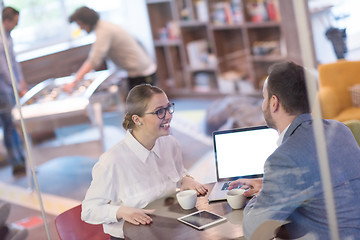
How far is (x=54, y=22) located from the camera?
255 cm

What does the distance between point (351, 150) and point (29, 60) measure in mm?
1653

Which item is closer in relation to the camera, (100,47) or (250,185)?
(250,185)

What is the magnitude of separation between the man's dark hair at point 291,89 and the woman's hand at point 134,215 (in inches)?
21.5

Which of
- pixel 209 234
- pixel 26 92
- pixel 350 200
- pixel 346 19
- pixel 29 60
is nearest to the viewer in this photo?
pixel 350 200

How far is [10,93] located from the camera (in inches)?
91.7

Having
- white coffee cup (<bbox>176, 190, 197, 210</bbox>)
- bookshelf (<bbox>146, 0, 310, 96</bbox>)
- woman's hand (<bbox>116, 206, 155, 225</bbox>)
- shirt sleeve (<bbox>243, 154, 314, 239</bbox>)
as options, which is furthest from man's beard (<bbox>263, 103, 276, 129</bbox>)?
bookshelf (<bbox>146, 0, 310, 96</bbox>)

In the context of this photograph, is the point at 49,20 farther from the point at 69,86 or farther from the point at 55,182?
the point at 55,182

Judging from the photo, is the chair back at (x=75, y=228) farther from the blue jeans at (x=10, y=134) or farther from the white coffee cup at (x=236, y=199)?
the blue jeans at (x=10, y=134)

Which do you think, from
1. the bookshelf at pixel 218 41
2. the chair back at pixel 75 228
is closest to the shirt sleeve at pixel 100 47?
the chair back at pixel 75 228

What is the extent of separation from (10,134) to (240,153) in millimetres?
1355

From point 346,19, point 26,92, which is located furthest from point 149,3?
point 346,19

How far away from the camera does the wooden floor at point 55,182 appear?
8.73 ft

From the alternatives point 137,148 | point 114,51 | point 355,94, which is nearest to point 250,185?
point 137,148

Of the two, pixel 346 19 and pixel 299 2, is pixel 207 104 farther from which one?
pixel 299 2
